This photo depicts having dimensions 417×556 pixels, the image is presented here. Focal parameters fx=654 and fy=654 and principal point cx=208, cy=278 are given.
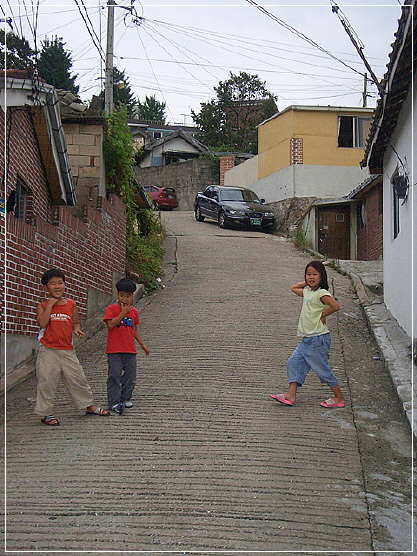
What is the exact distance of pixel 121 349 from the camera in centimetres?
631

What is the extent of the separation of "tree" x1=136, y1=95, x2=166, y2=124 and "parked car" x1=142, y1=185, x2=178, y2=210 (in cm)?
3968

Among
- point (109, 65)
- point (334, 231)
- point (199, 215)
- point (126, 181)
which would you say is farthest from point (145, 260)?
point (199, 215)

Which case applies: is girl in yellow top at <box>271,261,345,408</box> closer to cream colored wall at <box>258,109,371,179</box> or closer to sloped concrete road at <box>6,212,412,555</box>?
sloped concrete road at <box>6,212,412,555</box>

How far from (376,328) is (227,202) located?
587 inches

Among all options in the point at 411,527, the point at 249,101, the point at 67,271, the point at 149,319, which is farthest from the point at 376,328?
the point at 249,101

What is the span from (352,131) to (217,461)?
2053 centimetres

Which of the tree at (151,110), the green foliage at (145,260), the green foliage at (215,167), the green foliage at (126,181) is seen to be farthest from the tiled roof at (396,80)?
the tree at (151,110)

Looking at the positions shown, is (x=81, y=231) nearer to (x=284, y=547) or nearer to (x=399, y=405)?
(x=399, y=405)

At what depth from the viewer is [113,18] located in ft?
64.9

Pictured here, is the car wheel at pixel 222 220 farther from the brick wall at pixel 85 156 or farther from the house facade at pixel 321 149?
the brick wall at pixel 85 156

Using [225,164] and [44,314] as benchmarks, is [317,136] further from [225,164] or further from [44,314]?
[44,314]

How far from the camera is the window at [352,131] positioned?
77.4ft

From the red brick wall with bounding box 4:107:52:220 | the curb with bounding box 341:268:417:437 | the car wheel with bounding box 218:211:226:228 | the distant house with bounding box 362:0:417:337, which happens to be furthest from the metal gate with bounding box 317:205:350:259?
the red brick wall with bounding box 4:107:52:220

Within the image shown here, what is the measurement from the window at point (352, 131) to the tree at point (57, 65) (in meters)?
12.3
